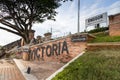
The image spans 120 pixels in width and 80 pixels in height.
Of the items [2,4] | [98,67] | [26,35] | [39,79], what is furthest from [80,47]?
[2,4]

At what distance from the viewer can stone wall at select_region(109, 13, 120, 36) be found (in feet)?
59.8

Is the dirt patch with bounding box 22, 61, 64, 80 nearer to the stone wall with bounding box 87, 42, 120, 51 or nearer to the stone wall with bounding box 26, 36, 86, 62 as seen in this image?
the stone wall with bounding box 26, 36, 86, 62

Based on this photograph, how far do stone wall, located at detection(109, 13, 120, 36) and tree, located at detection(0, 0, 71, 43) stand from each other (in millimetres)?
9059

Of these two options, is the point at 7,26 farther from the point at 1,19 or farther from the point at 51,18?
the point at 51,18

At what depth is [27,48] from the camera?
18.2 meters

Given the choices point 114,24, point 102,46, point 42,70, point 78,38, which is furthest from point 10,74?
point 114,24

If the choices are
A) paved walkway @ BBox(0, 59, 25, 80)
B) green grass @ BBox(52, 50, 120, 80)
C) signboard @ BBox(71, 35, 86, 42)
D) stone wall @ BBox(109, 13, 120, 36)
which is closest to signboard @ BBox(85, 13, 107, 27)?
stone wall @ BBox(109, 13, 120, 36)

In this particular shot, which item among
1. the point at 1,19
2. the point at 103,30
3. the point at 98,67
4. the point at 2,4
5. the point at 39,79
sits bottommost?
the point at 39,79

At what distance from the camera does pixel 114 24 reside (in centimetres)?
1872

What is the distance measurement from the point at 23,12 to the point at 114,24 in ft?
42.4

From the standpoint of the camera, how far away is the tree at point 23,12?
82.9 feet

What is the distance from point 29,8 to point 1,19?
4109 mm

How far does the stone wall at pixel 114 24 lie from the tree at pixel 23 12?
9.06 m

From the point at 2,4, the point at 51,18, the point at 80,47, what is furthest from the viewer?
the point at 51,18
